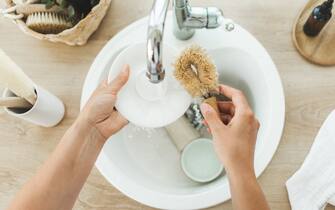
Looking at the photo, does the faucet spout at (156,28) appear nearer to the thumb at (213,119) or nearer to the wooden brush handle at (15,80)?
the thumb at (213,119)

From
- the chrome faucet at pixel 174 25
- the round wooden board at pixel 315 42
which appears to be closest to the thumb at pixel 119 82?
the chrome faucet at pixel 174 25

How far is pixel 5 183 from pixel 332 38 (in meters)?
0.74

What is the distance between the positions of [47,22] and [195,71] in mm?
312

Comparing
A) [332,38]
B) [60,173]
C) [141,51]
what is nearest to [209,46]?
[141,51]

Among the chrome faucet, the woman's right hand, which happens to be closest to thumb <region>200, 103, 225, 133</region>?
the woman's right hand

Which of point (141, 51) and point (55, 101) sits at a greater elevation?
point (141, 51)

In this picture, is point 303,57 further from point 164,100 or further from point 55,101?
point 55,101

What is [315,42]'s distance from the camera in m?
0.78

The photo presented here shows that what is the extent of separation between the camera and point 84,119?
0.68m

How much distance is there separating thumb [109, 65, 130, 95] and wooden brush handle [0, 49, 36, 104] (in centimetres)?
16

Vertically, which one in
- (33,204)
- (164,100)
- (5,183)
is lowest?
(5,183)

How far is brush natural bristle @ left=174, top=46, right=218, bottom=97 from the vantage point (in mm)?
618

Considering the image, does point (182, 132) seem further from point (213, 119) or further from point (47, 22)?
point (47, 22)

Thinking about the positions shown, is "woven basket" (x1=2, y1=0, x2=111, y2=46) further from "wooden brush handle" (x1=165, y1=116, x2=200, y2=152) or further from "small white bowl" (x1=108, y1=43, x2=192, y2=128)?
"wooden brush handle" (x1=165, y1=116, x2=200, y2=152)
